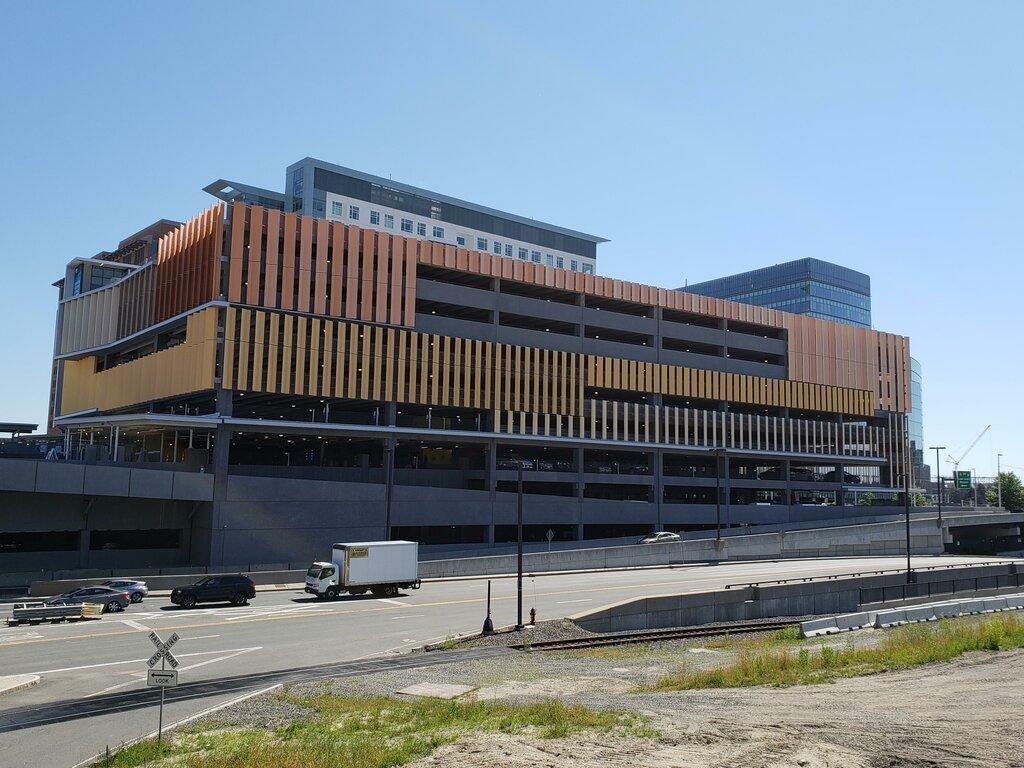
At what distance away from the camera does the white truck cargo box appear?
4847 centimetres

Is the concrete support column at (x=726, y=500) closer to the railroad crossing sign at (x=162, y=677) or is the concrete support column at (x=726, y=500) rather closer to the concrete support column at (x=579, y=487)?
the concrete support column at (x=579, y=487)

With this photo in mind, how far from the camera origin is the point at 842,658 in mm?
29031

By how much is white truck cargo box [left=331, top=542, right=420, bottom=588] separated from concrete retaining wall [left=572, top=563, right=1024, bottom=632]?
13.7 m

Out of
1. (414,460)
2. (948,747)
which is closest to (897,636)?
(948,747)

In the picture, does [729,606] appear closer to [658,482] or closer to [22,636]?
[22,636]

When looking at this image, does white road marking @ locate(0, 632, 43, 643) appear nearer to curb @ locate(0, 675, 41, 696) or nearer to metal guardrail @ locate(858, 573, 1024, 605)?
curb @ locate(0, 675, 41, 696)

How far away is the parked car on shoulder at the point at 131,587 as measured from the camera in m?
46.5

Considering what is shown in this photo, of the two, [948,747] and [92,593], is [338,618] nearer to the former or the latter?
[92,593]

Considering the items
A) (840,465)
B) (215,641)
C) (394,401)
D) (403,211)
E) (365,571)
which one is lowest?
(215,641)

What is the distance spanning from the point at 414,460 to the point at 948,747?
67.0m

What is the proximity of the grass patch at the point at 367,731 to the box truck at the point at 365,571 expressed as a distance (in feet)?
84.2

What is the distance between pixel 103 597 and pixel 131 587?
317cm

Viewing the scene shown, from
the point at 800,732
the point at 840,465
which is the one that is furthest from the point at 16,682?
the point at 840,465

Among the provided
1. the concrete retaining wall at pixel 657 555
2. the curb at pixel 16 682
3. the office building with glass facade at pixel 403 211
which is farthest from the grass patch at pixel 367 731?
the office building with glass facade at pixel 403 211
